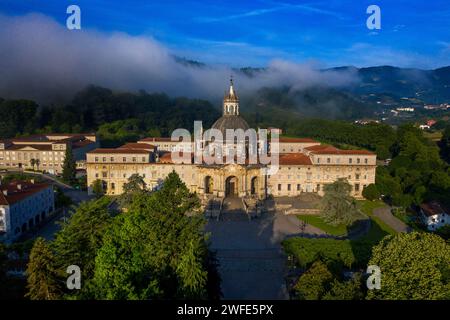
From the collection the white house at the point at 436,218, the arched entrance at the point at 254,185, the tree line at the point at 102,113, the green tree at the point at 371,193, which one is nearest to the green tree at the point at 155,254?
the white house at the point at 436,218

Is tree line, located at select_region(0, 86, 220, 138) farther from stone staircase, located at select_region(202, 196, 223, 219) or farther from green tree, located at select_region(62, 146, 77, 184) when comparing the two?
stone staircase, located at select_region(202, 196, 223, 219)

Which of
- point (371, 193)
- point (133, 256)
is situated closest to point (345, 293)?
point (133, 256)

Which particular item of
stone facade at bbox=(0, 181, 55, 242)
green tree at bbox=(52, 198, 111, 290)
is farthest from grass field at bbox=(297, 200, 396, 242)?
stone facade at bbox=(0, 181, 55, 242)

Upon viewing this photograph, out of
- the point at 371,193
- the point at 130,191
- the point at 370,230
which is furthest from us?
the point at 371,193

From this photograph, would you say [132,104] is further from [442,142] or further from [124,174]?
[442,142]

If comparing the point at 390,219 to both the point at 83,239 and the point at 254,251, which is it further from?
the point at 83,239

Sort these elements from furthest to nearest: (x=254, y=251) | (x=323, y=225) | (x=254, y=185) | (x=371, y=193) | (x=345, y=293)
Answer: (x=254, y=185) → (x=371, y=193) → (x=323, y=225) → (x=254, y=251) → (x=345, y=293)

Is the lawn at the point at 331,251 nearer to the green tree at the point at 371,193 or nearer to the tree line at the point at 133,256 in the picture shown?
the tree line at the point at 133,256
